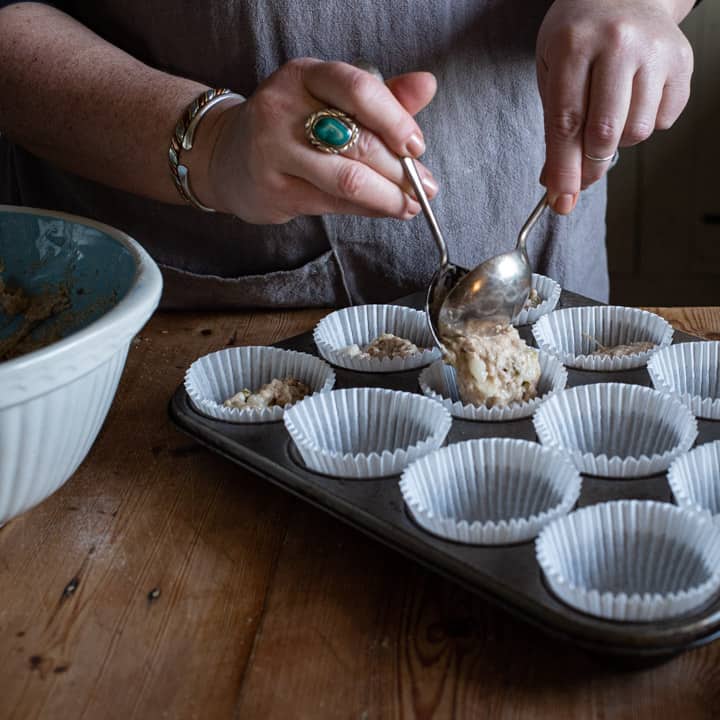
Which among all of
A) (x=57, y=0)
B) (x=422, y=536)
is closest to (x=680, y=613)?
(x=422, y=536)

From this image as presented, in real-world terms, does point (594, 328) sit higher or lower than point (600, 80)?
lower

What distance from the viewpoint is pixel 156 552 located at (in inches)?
36.2

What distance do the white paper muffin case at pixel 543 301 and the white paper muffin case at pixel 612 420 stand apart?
22 centimetres

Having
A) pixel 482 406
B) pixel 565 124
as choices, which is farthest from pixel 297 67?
pixel 482 406

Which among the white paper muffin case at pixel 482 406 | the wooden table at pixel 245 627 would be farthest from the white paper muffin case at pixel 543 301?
the wooden table at pixel 245 627

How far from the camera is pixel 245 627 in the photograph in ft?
2.68

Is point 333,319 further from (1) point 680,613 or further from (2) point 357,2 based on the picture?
(1) point 680,613

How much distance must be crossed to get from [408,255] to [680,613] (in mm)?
781

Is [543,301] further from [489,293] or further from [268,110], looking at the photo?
[268,110]

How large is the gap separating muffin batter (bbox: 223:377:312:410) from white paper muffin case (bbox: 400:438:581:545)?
24cm

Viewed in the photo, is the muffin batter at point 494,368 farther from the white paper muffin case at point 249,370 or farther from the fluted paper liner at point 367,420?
the white paper muffin case at point 249,370

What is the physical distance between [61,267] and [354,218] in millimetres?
431

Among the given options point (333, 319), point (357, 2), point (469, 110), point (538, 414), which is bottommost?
point (333, 319)

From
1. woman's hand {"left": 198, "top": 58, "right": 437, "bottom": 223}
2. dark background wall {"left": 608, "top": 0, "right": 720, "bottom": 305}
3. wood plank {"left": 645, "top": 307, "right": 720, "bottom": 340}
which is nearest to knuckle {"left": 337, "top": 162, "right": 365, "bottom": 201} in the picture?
woman's hand {"left": 198, "top": 58, "right": 437, "bottom": 223}
